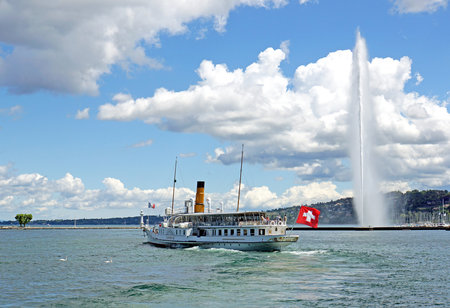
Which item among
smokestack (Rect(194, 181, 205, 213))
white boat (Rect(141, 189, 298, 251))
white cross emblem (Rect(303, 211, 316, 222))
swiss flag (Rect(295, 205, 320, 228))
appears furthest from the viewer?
smokestack (Rect(194, 181, 205, 213))

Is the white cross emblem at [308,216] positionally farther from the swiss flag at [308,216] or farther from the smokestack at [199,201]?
the smokestack at [199,201]

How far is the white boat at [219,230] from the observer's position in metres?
67.6

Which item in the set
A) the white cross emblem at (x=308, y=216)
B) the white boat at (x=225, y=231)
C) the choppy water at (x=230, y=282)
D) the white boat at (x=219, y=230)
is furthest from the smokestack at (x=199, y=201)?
the white cross emblem at (x=308, y=216)

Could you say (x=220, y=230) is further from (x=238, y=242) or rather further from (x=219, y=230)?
(x=238, y=242)

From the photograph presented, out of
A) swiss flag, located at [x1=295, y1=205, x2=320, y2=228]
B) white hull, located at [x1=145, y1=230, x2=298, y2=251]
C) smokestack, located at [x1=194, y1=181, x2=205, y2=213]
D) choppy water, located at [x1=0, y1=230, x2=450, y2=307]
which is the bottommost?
choppy water, located at [x1=0, y1=230, x2=450, y2=307]

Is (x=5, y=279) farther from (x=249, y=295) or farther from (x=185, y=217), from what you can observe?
(x=185, y=217)

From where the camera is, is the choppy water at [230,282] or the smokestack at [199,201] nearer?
the choppy water at [230,282]

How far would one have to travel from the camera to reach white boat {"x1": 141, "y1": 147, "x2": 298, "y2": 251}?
67562 mm

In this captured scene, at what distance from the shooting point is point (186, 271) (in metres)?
49.9

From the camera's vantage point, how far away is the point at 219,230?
73188 millimetres

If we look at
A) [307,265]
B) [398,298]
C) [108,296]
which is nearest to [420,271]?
[307,265]

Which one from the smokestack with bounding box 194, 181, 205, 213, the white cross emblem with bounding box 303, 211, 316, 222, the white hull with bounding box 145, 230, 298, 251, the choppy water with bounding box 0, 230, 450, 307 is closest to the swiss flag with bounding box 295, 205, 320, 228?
the white cross emblem with bounding box 303, 211, 316, 222

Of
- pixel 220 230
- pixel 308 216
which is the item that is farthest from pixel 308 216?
pixel 220 230

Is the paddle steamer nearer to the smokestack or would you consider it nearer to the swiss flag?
the smokestack
